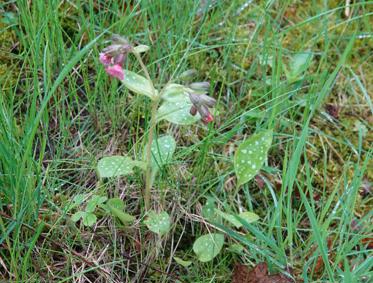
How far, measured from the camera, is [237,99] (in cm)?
201

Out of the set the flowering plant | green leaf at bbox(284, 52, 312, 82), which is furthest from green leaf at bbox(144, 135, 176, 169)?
green leaf at bbox(284, 52, 312, 82)

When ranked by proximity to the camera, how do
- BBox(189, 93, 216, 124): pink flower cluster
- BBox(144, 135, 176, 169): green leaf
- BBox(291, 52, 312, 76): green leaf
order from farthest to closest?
BBox(291, 52, 312, 76): green leaf, BBox(144, 135, 176, 169): green leaf, BBox(189, 93, 216, 124): pink flower cluster

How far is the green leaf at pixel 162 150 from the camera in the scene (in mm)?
1612

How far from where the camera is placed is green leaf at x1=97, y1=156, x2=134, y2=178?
5.00 ft

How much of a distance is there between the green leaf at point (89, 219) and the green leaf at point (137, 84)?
1.11 ft

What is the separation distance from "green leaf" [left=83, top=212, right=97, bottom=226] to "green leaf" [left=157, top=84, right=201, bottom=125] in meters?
0.30

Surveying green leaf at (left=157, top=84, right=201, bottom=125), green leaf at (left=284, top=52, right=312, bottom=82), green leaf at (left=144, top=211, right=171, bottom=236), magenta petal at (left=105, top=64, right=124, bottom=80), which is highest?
magenta petal at (left=105, top=64, right=124, bottom=80)

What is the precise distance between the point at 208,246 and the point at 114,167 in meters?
0.33

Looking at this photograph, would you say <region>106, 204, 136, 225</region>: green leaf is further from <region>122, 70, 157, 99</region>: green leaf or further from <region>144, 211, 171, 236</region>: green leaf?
<region>122, 70, 157, 99</region>: green leaf

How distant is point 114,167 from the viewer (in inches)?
60.6

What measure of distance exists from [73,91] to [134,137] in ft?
0.78

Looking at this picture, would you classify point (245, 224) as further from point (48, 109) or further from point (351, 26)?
point (351, 26)

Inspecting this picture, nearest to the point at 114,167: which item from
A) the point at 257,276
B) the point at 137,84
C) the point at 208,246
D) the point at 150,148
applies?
the point at 150,148

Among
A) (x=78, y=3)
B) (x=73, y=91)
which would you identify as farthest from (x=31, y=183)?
(x=78, y=3)
